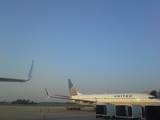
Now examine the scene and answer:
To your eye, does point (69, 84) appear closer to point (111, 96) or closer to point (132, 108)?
point (111, 96)

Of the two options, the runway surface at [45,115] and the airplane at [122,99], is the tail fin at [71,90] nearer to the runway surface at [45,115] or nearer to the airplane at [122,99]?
the airplane at [122,99]

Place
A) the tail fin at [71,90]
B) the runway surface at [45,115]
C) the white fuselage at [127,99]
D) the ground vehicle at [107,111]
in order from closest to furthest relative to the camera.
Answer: the ground vehicle at [107,111] → the runway surface at [45,115] → the white fuselage at [127,99] → the tail fin at [71,90]

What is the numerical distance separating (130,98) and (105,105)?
13866 mm

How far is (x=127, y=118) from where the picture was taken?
21.2 m

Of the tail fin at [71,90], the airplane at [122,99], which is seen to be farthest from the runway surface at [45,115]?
the tail fin at [71,90]

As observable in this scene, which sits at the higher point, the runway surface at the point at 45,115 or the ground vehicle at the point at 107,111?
the ground vehicle at the point at 107,111

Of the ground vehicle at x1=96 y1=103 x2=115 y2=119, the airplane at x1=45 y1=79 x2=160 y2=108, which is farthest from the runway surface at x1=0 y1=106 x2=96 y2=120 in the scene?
the airplane at x1=45 y1=79 x2=160 y2=108

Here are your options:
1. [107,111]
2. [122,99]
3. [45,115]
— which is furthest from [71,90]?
[107,111]

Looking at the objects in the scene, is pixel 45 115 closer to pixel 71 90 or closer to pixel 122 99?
pixel 122 99

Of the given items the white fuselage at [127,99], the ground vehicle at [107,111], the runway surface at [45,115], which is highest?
the white fuselage at [127,99]

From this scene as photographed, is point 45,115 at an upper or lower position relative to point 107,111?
lower

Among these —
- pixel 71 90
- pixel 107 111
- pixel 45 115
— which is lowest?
pixel 45 115

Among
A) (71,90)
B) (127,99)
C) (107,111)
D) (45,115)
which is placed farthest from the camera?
(71,90)

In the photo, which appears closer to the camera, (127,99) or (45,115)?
(45,115)
